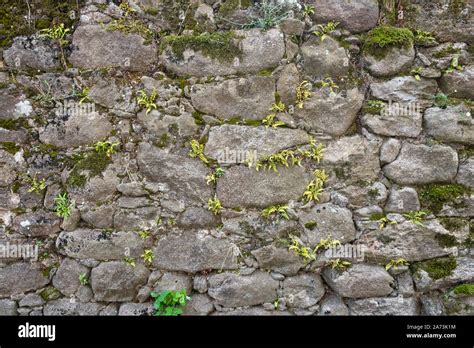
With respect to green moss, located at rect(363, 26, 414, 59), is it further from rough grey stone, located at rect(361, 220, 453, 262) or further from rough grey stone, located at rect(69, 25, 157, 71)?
rough grey stone, located at rect(69, 25, 157, 71)

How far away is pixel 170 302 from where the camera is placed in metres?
3.32

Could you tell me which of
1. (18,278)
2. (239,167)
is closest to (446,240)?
(239,167)

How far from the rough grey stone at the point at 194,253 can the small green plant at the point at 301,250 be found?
1.61 feet

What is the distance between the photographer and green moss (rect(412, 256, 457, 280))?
3340mm

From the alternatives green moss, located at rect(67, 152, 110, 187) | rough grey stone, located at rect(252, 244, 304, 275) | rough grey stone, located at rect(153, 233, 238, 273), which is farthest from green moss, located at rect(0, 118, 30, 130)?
rough grey stone, located at rect(252, 244, 304, 275)

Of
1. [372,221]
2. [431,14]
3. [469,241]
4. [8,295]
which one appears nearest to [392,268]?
[372,221]

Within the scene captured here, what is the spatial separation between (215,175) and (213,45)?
1.12 metres

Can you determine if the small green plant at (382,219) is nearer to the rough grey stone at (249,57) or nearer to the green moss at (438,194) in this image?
the green moss at (438,194)

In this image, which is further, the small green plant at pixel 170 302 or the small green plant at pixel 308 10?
the small green plant at pixel 308 10

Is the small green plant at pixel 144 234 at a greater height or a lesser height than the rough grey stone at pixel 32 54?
lesser

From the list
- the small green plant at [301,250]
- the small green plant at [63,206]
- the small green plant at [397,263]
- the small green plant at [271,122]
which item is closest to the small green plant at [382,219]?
the small green plant at [397,263]

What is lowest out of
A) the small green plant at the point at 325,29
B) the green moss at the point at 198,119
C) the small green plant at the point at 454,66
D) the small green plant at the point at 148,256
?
the small green plant at the point at 148,256

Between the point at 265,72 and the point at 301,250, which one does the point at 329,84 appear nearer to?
the point at 265,72

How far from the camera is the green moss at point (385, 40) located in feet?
11.0
